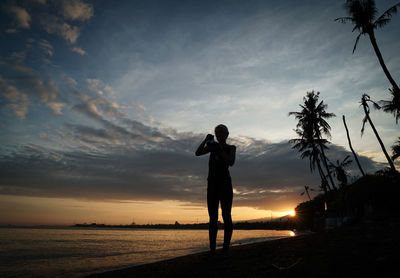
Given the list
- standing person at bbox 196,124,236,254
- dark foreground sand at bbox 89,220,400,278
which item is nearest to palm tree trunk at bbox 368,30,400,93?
dark foreground sand at bbox 89,220,400,278

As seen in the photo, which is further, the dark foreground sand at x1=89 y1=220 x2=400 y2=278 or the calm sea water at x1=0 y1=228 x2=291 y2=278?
the calm sea water at x1=0 y1=228 x2=291 y2=278

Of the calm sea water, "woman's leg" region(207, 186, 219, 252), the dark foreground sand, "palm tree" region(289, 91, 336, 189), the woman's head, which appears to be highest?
"palm tree" region(289, 91, 336, 189)

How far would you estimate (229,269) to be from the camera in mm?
2715

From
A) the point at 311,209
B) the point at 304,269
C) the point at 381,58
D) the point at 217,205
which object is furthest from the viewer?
the point at 311,209

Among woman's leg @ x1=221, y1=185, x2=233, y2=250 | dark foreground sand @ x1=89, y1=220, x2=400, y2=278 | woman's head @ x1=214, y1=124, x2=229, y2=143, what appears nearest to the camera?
dark foreground sand @ x1=89, y1=220, x2=400, y2=278

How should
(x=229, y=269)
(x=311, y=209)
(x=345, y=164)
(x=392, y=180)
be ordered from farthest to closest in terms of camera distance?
1. (x=311, y=209)
2. (x=345, y=164)
3. (x=392, y=180)
4. (x=229, y=269)

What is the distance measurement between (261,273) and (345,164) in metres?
32.7

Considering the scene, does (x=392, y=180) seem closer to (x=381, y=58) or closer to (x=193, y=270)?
(x=381, y=58)

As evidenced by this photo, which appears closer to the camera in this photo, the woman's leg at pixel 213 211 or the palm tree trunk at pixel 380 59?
the woman's leg at pixel 213 211

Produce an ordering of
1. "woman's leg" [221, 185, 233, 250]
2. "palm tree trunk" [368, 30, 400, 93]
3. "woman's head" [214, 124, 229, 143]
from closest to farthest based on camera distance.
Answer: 1. "woman's leg" [221, 185, 233, 250]
2. "woman's head" [214, 124, 229, 143]
3. "palm tree trunk" [368, 30, 400, 93]

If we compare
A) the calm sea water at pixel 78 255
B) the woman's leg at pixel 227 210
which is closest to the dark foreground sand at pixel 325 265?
the woman's leg at pixel 227 210

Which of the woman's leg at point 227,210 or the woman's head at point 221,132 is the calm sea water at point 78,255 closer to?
the woman's leg at point 227,210

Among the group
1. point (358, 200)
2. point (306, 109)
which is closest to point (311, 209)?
point (306, 109)

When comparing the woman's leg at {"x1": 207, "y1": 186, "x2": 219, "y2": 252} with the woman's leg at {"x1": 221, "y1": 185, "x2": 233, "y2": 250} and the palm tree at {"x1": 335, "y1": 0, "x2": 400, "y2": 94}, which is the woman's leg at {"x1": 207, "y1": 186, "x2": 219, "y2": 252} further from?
the palm tree at {"x1": 335, "y1": 0, "x2": 400, "y2": 94}
